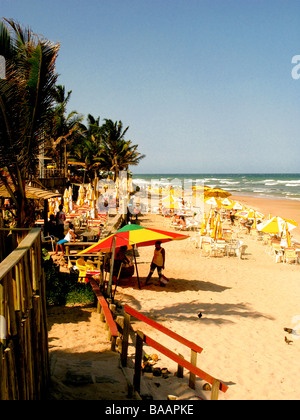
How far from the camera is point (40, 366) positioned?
361cm

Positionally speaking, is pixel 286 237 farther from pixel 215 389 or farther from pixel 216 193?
pixel 215 389

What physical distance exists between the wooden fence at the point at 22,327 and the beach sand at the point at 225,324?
1973mm

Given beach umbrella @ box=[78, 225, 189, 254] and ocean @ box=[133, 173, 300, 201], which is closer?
beach umbrella @ box=[78, 225, 189, 254]

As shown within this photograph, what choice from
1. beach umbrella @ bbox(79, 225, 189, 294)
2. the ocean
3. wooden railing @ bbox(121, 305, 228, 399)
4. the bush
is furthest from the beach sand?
the ocean

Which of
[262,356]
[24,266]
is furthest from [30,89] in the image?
[262,356]

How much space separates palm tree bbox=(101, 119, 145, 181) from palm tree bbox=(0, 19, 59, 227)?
26.6 m

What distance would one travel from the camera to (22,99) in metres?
6.41

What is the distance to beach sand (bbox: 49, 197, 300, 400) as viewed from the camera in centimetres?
545

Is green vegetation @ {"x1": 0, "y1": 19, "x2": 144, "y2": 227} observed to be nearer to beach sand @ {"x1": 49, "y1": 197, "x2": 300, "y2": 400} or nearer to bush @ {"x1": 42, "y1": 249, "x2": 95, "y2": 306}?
bush @ {"x1": 42, "y1": 249, "x2": 95, "y2": 306}

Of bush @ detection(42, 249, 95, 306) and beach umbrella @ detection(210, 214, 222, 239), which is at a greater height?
beach umbrella @ detection(210, 214, 222, 239)

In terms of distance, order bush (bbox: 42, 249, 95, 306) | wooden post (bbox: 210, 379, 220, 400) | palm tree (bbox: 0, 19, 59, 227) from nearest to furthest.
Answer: wooden post (bbox: 210, 379, 220, 400) < palm tree (bbox: 0, 19, 59, 227) < bush (bbox: 42, 249, 95, 306)

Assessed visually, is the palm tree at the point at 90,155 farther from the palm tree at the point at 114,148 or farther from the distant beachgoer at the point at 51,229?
the distant beachgoer at the point at 51,229

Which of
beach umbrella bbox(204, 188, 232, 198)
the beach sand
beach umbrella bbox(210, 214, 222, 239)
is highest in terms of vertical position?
beach umbrella bbox(204, 188, 232, 198)

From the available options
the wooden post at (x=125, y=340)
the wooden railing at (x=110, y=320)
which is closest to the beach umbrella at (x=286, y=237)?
the wooden railing at (x=110, y=320)
